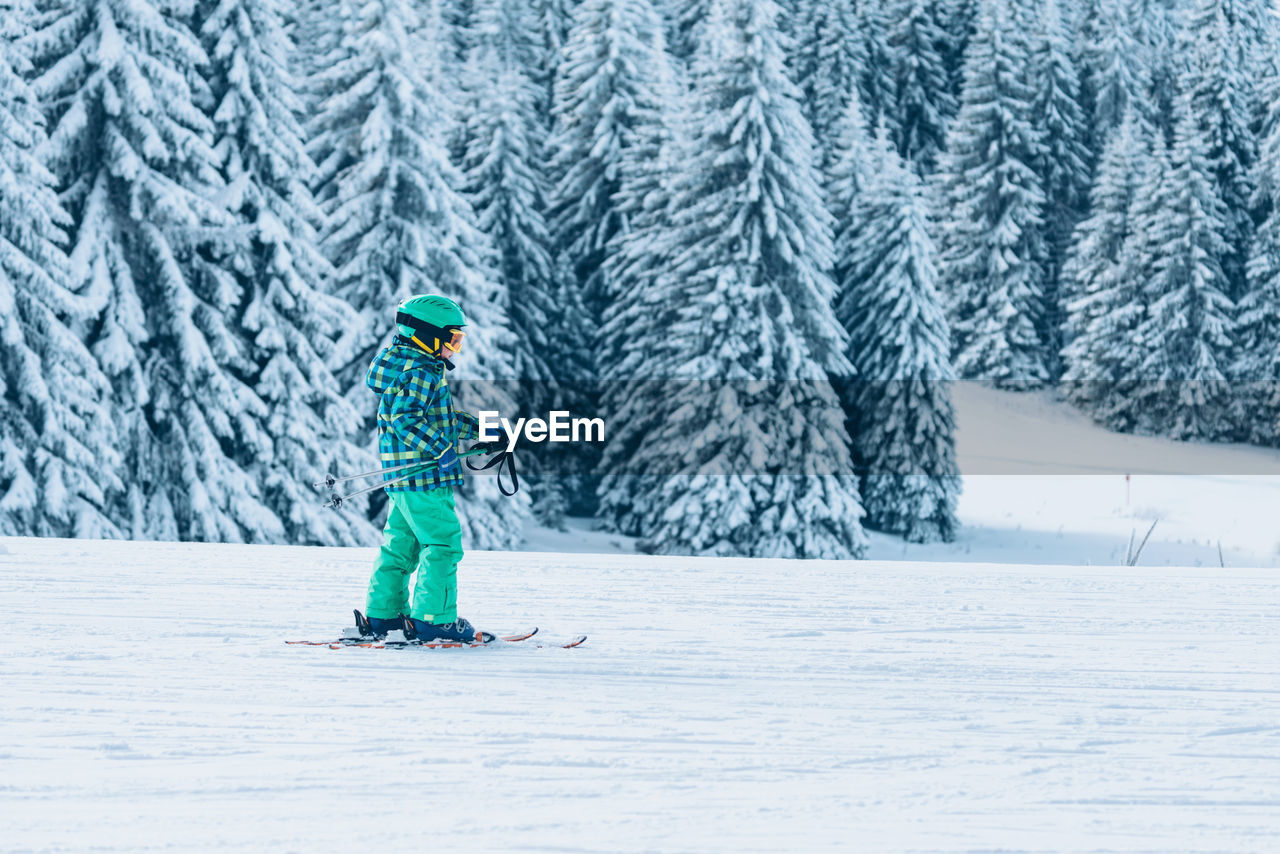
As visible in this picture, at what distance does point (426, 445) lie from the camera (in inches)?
206

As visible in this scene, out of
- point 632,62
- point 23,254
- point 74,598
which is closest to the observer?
point 74,598

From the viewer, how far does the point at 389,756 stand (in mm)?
3824

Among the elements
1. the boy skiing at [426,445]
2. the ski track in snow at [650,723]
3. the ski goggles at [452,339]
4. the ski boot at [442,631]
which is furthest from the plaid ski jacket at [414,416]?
the ski track in snow at [650,723]

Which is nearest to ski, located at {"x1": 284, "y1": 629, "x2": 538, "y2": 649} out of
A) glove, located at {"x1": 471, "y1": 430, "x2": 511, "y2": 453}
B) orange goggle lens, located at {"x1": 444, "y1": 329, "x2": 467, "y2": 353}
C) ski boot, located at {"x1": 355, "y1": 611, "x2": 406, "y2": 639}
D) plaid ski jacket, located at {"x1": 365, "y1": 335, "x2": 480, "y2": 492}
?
ski boot, located at {"x1": 355, "y1": 611, "x2": 406, "y2": 639}

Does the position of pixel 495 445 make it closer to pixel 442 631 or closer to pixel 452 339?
pixel 452 339

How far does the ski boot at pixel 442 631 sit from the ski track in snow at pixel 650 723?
7cm

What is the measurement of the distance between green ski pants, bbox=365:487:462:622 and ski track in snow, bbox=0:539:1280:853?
0.22 metres

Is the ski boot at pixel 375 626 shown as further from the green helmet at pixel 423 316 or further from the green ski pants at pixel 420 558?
the green helmet at pixel 423 316

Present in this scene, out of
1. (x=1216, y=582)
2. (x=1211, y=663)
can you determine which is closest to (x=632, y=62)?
(x=1216, y=582)

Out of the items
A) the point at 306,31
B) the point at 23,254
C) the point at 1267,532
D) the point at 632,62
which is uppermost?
the point at 306,31

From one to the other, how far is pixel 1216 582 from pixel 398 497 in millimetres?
5240

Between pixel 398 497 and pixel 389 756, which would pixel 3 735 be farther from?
pixel 398 497

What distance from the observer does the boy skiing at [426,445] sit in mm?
5246

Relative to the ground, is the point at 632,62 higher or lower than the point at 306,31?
lower
